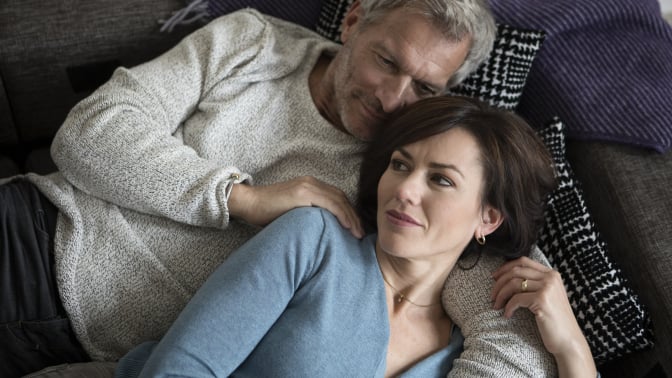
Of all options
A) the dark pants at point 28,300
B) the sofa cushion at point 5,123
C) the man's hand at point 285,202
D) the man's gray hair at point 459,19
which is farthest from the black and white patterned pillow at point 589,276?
the sofa cushion at point 5,123

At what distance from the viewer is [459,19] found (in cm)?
155

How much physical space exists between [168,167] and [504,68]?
92 cm

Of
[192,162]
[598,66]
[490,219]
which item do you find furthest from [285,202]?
[598,66]

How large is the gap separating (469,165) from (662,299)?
0.56 metres

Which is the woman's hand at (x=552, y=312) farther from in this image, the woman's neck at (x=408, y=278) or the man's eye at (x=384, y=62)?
the man's eye at (x=384, y=62)

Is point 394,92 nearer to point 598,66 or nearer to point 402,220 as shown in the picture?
point 402,220

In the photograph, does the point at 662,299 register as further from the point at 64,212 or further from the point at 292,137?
the point at 64,212

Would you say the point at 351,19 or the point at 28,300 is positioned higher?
the point at 351,19

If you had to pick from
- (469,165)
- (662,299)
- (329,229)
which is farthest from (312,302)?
(662,299)

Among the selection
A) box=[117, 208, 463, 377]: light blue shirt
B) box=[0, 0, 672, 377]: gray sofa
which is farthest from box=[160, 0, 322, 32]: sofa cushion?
box=[117, 208, 463, 377]: light blue shirt

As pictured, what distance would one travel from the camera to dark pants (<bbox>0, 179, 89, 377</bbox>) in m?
1.41

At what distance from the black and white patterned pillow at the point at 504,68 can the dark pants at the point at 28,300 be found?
1093 mm

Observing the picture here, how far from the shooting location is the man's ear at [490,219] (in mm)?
1454

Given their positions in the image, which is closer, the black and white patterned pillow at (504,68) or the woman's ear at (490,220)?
the woman's ear at (490,220)
